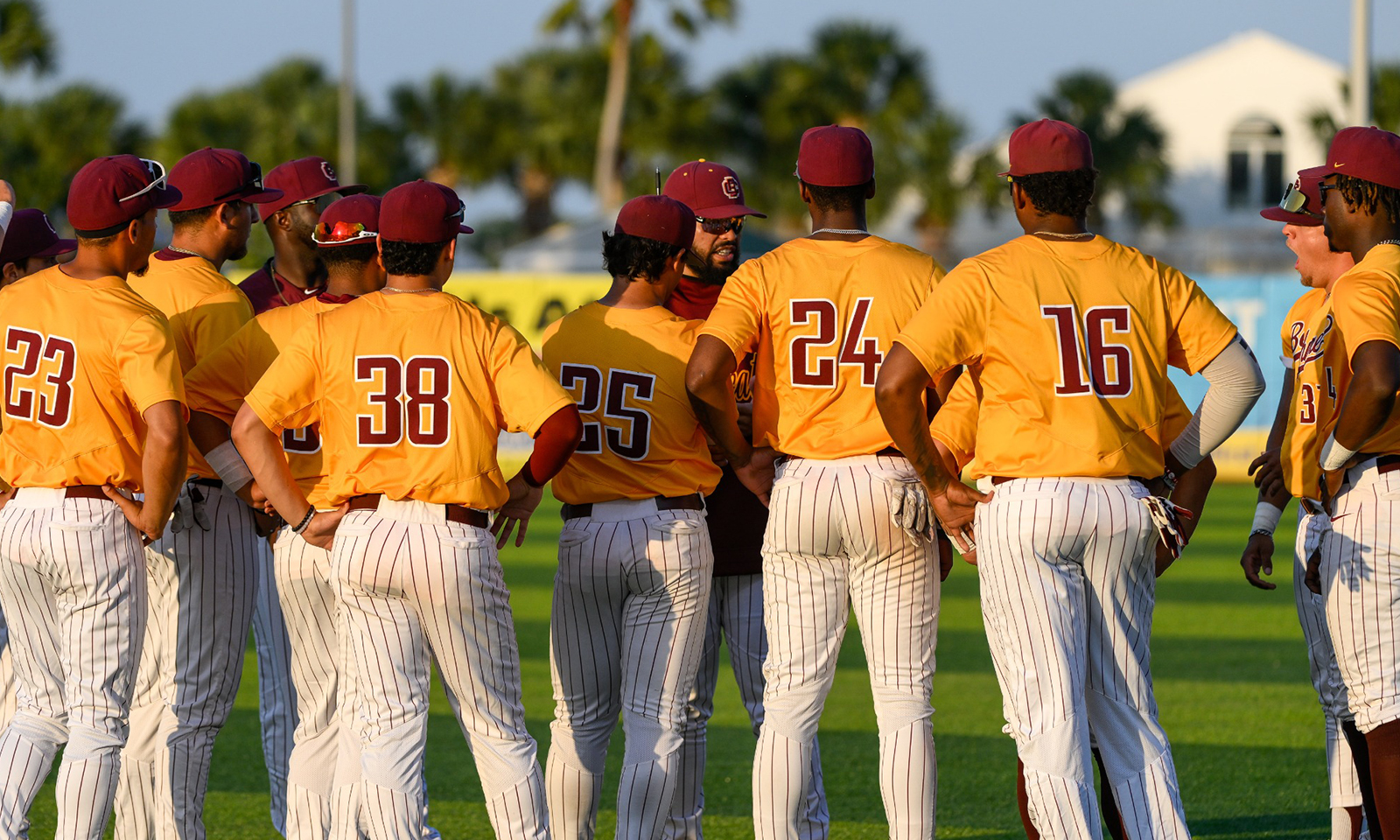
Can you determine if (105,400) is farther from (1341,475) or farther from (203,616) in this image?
(1341,475)

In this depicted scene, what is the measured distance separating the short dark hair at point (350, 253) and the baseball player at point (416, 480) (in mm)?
343

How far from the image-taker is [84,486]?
4961mm

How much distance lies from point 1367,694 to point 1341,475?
70 cm

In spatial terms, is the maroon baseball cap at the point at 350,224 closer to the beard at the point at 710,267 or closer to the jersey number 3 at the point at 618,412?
the jersey number 3 at the point at 618,412

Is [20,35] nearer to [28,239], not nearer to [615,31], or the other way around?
[615,31]

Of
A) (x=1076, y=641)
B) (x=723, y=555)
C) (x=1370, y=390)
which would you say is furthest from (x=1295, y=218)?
(x=723, y=555)

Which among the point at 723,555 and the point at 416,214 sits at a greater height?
the point at 416,214

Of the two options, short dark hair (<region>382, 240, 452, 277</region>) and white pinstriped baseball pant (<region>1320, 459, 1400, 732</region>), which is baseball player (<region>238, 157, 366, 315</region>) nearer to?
short dark hair (<region>382, 240, 452, 277</region>)

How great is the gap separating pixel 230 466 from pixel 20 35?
3423 centimetres

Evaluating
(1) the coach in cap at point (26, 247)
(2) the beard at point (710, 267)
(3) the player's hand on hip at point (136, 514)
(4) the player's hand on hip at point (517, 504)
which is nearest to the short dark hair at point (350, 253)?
(4) the player's hand on hip at point (517, 504)

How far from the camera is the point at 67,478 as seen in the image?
16.2ft

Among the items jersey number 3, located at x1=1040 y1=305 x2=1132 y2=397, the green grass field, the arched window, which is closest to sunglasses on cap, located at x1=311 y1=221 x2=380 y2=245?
jersey number 3, located at x1=1040 y1=305 x2=1132 y2=397

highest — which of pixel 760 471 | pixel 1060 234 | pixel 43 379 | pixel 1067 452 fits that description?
pixel 1060 234

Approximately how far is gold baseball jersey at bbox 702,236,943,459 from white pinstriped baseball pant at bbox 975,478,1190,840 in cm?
59
